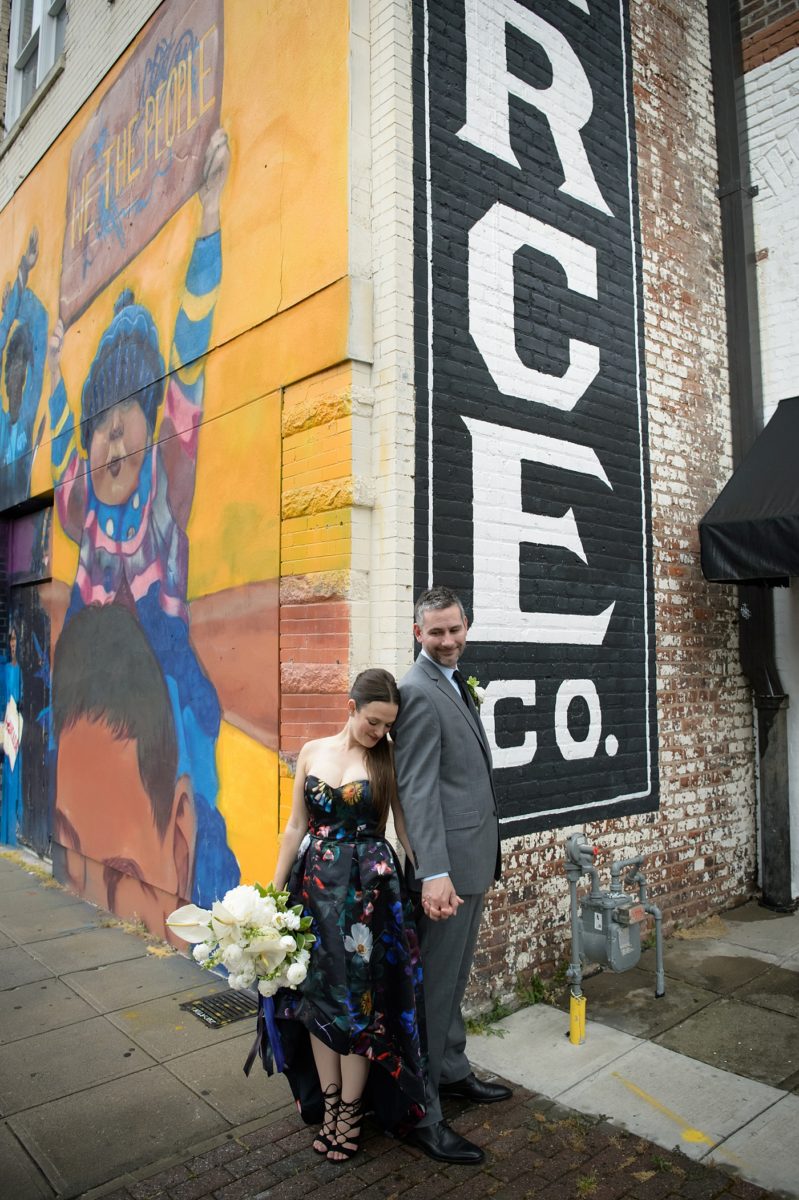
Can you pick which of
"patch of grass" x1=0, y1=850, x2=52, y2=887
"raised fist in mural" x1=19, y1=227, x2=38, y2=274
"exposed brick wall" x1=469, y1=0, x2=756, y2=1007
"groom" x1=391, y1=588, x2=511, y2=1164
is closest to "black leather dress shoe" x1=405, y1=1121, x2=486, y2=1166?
"groom" x1=391, y1=588, x2=511, y2=1164

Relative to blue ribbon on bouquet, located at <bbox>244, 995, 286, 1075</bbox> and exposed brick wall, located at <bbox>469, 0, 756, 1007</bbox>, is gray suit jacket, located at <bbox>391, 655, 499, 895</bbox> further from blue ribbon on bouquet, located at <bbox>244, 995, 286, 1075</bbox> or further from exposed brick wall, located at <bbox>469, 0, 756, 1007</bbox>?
exposed brick wall, located at <bbox>469, 0, 756, 1007</bbox>

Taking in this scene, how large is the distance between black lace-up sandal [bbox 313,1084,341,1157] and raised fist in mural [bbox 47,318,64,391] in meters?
6.87

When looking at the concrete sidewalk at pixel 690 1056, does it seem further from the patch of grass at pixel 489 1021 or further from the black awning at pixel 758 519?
the black awning at pixel 758 519

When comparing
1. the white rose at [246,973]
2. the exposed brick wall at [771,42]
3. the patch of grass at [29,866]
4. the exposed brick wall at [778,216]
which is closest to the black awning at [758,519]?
the exposed brick wall at [778,216]

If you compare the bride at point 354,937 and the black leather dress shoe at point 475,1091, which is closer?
the bride at point 354,937

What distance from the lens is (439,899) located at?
3.32m

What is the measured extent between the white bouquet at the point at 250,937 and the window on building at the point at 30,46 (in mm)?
9115

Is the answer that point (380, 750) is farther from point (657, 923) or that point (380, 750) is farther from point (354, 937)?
point (657, 923)

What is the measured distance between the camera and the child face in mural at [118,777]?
6.05 m

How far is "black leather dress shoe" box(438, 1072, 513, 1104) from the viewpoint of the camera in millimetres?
3783

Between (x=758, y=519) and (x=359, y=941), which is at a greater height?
(x=758, y=519)

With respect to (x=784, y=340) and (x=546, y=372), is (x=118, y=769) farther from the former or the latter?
(x=784, y=340)

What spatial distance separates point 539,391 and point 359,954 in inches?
133

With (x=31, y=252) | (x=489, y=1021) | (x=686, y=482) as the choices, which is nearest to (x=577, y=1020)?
(x=489, y=1021)
